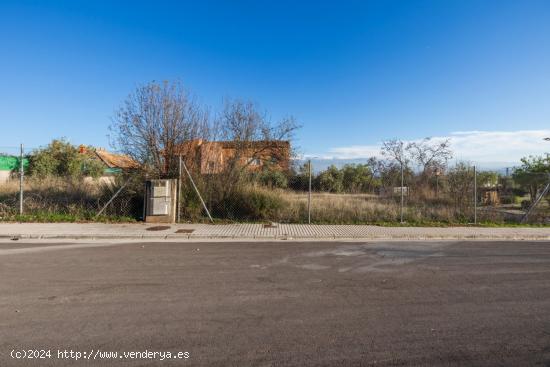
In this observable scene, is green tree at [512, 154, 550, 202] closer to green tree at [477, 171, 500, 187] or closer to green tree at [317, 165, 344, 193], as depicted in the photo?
green tree at [477, 171, 500, 187]

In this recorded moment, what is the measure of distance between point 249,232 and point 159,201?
12.3 feet

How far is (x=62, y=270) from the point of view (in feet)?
20.2

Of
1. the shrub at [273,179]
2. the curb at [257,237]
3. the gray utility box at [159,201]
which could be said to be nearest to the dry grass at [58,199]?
the gray utility box at [159,201]

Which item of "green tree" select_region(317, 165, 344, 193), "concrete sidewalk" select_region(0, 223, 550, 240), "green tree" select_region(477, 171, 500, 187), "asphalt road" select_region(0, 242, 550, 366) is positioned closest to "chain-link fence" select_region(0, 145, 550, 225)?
"concrete sidewalk" select_region(0, 223, 550, 240)

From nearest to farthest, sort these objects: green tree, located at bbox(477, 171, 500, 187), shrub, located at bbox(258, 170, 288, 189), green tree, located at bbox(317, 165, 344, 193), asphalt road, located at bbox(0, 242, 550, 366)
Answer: asphalt road, located at bbox(0, 242, 550, 366) < shrub, located at bbox(258, 170, 288, 189) < green tree, located at bbox(477, 171, 500, 187) < green tree, located at bbox(317, 165, 344, 193)

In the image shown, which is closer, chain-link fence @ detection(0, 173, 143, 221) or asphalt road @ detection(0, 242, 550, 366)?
asphalt road @ detection(0, 242, 550, 366)

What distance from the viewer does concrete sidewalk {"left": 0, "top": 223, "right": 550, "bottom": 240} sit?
9760 millimetres

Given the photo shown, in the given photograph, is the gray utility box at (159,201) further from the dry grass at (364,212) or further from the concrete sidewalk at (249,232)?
the dry grass at (364,212)

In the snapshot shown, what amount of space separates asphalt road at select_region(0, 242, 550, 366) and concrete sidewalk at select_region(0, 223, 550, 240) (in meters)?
2.08

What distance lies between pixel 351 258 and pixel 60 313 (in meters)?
5.51

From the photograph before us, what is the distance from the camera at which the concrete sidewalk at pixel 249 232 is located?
976 centimetres

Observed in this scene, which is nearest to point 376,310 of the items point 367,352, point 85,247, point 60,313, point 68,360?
point 367,352

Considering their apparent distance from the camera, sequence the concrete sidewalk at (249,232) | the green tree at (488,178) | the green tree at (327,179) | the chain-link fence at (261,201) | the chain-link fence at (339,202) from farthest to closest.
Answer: the green tree at (327,179)
the green tree at (488,178)
the chain-link fence at (339,202)
the chain-link fence at (261,201)
the concrete sidewalk at (249,232)

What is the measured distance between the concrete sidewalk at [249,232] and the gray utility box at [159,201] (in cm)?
55
